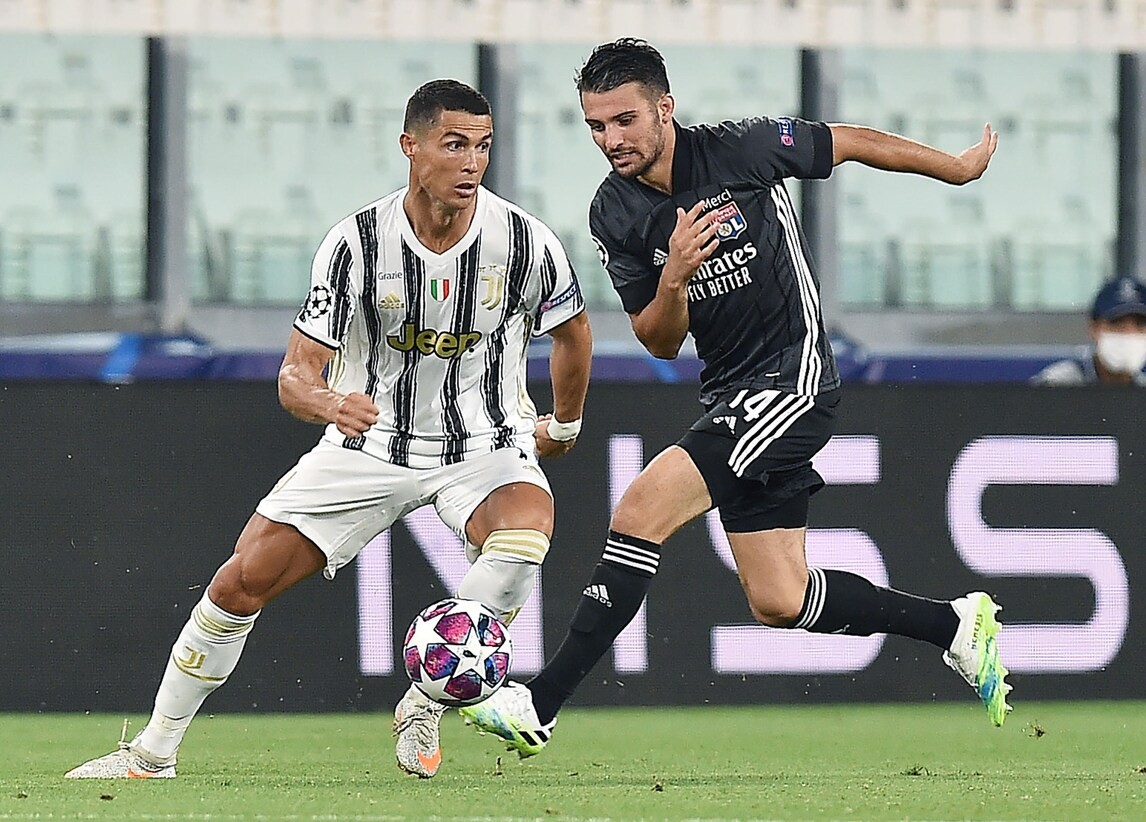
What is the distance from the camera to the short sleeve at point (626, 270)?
6.49 meters

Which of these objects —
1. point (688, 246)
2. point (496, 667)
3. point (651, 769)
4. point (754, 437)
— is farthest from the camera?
point (651, 769)

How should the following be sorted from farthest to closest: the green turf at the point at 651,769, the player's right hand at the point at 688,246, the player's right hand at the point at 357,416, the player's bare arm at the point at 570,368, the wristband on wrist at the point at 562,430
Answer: the wristband on wrist at the point at 562,430 < the player's bare arm at the point at 570,368 < the player's right hand at the point at 688,246 < the player's right hand at the point at 357,416 < the green turf at the point at 651,769

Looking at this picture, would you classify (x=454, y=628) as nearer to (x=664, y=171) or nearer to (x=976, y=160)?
(x=664, y=171)

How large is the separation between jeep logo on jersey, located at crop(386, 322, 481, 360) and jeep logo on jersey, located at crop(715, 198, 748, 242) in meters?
0.81

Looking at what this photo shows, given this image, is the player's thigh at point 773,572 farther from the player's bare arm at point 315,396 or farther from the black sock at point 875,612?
the player's bare arm at point 315,396

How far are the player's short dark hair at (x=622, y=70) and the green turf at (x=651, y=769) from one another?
77.0 inches

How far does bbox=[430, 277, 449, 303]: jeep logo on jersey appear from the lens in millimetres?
6555

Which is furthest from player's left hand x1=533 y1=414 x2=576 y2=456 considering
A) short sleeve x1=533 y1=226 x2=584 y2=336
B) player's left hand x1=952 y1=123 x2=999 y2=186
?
player's left hand x1=952 y1=123 x2=999 y2=186

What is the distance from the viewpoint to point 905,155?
6.46 meters

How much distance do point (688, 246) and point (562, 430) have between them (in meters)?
1.11

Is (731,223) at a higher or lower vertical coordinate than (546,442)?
higher

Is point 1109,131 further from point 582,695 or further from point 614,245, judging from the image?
point 614,245

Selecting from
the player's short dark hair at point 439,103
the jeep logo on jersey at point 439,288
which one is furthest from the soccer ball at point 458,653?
the player's short dark hair at point 439,103

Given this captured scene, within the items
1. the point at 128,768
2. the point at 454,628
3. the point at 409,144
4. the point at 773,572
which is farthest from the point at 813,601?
the point at 128,768
